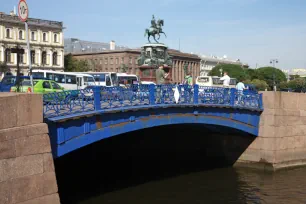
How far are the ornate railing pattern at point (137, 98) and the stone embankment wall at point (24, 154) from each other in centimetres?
162

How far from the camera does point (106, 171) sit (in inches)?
902

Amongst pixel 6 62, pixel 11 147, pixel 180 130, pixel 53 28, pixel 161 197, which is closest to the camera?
pixel 11 147

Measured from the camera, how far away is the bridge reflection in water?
17969 mm

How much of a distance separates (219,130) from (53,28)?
58894 millimetres

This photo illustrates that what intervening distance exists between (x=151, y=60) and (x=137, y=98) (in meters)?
17.1

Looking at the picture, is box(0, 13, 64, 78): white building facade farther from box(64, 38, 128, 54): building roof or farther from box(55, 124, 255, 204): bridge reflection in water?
box(55, 124, 255, 204): bridge reflection in water

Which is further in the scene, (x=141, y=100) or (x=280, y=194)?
(x=280, y=194)

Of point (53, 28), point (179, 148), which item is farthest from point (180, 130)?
point (53, 28)

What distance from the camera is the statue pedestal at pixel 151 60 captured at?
31938 millimetres

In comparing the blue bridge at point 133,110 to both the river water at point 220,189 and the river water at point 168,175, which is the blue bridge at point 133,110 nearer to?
the river water at point 220,189

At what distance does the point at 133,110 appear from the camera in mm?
15102

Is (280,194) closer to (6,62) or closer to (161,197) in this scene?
(161,197)

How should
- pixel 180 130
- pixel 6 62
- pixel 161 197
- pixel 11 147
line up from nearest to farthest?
1. pixel 11 147
2. pixel 161 197
3. pixel 180 130
4. pixel 6 62

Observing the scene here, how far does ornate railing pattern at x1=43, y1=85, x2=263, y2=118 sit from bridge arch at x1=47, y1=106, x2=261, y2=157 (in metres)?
0.26
